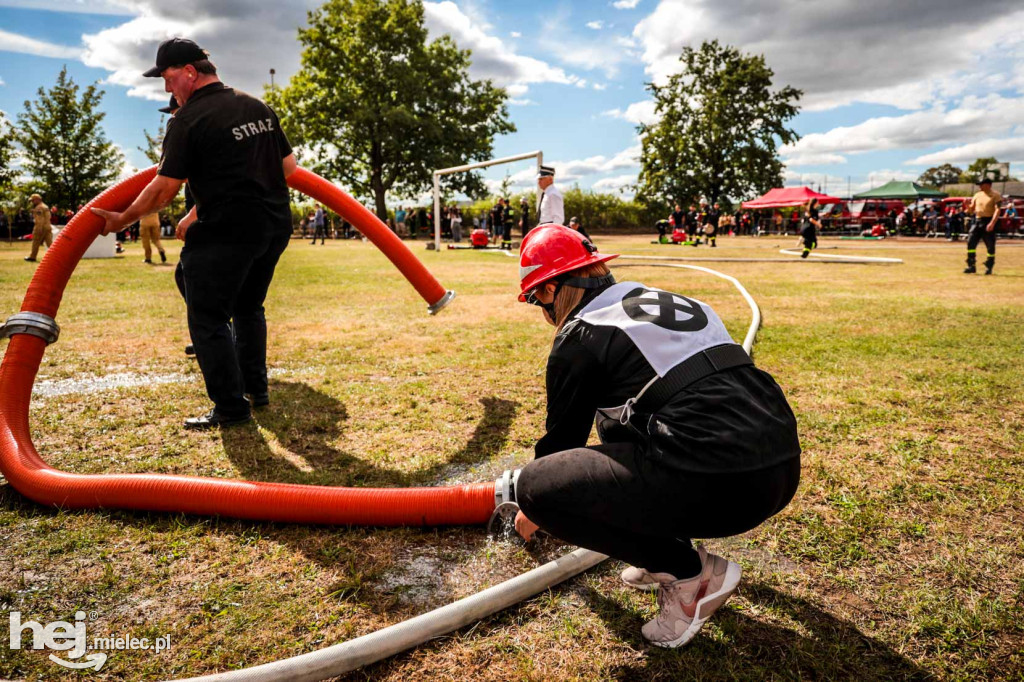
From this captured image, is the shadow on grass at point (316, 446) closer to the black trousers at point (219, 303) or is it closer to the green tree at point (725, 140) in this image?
the black trousers at point (219, 303)

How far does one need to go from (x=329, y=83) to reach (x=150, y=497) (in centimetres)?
4540

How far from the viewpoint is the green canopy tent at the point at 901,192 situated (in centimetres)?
4159

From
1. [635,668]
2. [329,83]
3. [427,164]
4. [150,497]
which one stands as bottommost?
[635,668]

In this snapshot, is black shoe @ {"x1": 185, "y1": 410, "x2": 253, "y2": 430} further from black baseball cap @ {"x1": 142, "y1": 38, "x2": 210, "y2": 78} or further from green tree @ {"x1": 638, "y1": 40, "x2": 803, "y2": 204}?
green tree @ {"x1": 638, "y1": 40, "x2": 803, "y2": 204}

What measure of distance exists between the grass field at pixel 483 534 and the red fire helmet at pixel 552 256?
1.28m

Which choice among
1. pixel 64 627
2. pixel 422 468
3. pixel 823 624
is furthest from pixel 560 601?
pixel 64 627

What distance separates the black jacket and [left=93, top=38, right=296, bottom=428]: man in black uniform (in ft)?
9.14

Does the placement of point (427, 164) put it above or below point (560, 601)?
above

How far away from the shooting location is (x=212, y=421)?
13.6 ft

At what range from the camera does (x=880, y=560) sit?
8.60ft

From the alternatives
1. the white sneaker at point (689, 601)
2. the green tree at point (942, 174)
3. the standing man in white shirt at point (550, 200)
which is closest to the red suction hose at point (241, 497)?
the white sneaker at point (689, 601)

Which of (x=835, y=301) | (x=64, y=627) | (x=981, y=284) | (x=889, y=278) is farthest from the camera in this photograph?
(x=889, y=278)

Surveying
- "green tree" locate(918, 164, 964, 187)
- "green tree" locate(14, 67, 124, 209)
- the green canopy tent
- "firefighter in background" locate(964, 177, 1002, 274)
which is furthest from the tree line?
"green tree" locate(918, 164, 964, 187)

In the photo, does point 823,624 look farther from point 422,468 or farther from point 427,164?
point 427,164
